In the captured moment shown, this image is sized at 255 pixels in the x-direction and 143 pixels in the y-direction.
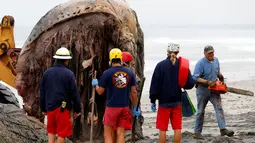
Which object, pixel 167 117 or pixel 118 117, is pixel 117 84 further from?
pixel 167 117

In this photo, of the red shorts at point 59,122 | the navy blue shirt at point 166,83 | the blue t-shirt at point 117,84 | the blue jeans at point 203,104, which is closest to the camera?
the red shorts at point 59,122

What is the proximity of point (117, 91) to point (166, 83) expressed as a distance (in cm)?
86

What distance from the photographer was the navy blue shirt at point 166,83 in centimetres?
978

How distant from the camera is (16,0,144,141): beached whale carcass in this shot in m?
10.8

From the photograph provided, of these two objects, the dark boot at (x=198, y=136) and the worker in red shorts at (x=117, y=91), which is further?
the dark boot at (x=198, y=136)

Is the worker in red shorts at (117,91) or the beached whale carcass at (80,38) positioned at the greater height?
the beached whale carcass at (80,38)

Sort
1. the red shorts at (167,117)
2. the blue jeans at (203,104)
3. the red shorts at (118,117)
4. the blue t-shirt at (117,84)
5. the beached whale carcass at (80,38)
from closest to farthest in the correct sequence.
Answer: the blue t-shirt at (117,84), the red shorts at (118,117), the red shorts at (167,117), the beached whale carcass at (80,38), the blue jeans at (203,104)

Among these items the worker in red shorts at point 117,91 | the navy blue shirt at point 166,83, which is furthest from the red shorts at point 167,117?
the worker in red shorts at point 117,91

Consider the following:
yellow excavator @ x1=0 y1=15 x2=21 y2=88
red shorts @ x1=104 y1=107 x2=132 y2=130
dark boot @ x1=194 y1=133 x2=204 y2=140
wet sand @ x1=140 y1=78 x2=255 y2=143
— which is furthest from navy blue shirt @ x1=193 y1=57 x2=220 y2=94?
yellow excavator @ x1=0 y1=15 x2=21 y2=88

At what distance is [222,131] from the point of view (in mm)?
11742

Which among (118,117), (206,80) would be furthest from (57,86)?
(206,80)

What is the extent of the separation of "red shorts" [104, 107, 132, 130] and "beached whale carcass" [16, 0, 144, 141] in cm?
163

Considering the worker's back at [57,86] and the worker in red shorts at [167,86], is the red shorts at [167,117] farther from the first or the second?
the worker's back at [57,86]

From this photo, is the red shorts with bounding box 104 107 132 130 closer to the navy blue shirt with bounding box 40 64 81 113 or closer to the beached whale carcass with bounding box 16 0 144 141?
the navy blue shirt with bounding box 40 64 81 113
